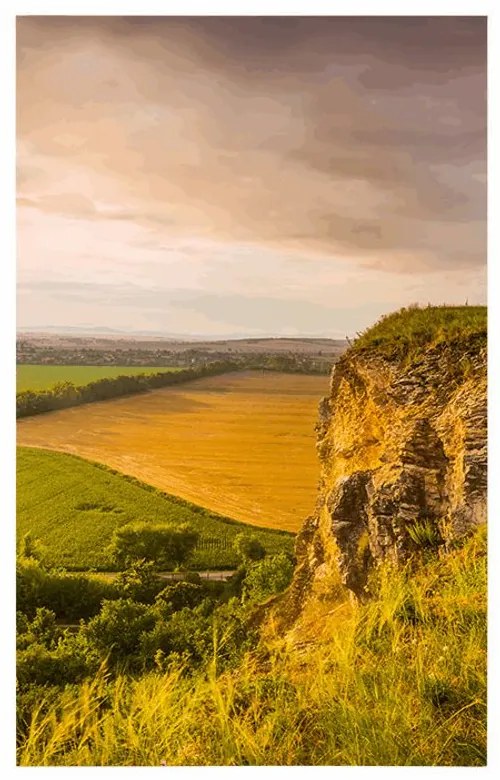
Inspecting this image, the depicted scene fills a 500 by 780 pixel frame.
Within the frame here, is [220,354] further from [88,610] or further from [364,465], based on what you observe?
[88,610]

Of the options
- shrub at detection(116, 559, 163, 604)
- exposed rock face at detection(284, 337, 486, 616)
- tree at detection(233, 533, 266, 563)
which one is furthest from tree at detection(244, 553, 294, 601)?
shrub at detection(116, 559, 163, 604)

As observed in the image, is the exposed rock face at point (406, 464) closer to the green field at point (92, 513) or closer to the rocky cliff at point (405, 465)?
the rocky cliff at point (405, 465)

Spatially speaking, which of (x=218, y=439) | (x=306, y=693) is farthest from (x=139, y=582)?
(x=306, y=693)

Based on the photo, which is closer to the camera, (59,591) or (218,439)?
(59,591)

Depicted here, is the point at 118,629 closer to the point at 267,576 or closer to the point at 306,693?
the point at 267,576

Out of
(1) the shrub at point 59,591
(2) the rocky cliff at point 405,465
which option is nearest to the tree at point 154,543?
(1) the shrub at point 59,591
